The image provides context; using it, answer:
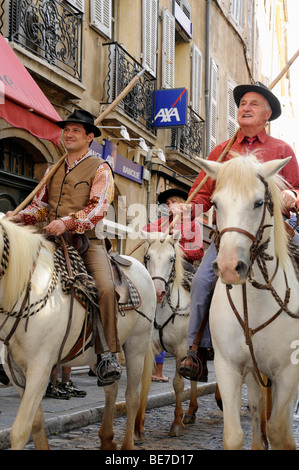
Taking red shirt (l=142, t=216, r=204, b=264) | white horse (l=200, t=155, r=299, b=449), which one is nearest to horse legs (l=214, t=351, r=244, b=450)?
white horse (l=200, t=155, r=299, b=449)

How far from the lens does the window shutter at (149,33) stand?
51.6 feet

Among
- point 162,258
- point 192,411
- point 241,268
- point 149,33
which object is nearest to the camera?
point 241,268

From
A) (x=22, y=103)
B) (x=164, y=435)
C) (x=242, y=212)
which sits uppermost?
(x=22, y=103)

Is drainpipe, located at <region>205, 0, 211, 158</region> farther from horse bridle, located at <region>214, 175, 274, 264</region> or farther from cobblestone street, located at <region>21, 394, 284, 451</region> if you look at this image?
horse bridle, located at <region>214, 175, 274, 264</region>

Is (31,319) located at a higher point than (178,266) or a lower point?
lower

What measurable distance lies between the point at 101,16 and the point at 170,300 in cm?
757

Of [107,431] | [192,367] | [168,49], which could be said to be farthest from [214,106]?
[192,367]

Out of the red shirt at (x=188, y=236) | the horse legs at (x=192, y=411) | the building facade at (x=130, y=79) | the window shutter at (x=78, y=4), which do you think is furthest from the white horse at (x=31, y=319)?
the window shutter at (x=78, y=4)

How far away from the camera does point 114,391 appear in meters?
6.21

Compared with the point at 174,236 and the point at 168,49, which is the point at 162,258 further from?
the point at 168,49

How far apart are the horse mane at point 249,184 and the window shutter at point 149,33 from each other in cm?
1187

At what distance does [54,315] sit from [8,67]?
387 cm

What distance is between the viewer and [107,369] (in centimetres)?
528

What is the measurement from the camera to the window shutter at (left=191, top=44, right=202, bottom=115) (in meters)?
19.8
